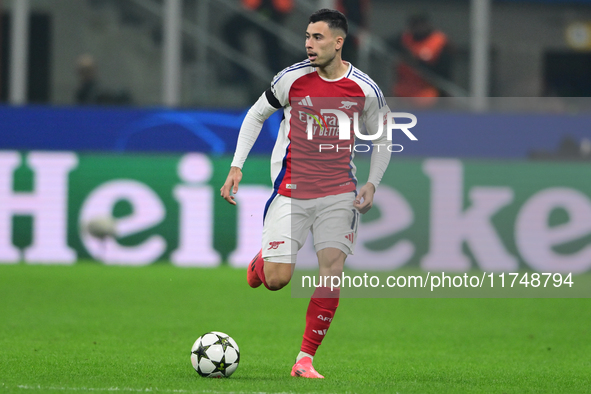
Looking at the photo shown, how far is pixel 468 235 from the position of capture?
12.3 m

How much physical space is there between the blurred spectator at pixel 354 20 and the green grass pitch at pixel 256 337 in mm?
4594

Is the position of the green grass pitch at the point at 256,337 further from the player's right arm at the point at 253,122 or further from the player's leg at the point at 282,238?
the player's right arm at the point at 253,122

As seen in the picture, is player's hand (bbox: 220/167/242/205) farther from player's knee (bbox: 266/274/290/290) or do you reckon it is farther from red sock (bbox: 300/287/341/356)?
red sock (bbox: 300/287/341/356)

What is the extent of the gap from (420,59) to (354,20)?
1232 millimetres

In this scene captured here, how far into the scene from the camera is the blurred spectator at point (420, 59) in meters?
14.8

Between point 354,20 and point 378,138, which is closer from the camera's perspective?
point 378,138

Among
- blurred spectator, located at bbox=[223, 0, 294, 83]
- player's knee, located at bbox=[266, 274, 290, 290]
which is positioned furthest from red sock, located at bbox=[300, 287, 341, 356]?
blurred spectator, located at bbox=[223, 0, 294, 83]

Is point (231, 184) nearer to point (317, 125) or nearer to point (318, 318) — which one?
point (317, 125)

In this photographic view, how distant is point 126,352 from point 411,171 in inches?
276

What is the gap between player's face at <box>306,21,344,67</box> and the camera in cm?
540

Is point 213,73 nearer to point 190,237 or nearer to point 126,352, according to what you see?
point 190,237

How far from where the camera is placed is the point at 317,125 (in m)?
5.59

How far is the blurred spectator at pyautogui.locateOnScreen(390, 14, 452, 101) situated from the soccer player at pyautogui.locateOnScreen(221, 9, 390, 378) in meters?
9.22

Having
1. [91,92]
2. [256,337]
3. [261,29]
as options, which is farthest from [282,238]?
[261,29]
